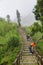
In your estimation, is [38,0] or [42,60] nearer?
[42,60]

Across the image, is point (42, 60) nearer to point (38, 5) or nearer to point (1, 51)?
point (1, 51)

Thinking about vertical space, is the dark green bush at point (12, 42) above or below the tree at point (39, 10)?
below

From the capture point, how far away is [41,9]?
177ft

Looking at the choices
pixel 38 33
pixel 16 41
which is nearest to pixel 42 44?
pixel 16 41

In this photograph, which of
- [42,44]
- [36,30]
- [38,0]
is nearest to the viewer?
[42,44]

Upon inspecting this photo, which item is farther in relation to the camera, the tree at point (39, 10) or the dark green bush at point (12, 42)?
the tree at point (39, 10)

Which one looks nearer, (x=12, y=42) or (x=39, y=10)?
(x=12, y=42)

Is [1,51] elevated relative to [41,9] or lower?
lower

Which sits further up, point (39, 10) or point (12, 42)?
point (39, 10)

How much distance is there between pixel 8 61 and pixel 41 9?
73.7ft

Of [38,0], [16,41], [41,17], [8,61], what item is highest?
[38,0]

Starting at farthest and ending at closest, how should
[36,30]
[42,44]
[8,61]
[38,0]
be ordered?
[36,30] < [38,0] < [42,44] < [8,61]

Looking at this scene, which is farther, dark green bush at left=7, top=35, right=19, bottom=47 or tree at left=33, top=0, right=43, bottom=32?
tree at left=33, top=0, right=43, bottom=32

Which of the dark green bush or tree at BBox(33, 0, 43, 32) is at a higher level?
tree at BBox(33, 0, 43, 32)
